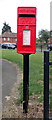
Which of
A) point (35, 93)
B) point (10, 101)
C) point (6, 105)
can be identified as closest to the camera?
point (6, 105)

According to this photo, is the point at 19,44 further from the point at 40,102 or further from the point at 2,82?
the point at 2,82

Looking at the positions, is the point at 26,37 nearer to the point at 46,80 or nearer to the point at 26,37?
the point at 26,37

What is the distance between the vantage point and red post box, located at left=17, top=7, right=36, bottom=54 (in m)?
3.36

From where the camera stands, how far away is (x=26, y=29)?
3.40 m

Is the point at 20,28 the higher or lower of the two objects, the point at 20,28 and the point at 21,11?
the lower

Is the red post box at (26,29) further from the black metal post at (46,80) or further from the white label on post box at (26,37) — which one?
the black metal post at (46,80)

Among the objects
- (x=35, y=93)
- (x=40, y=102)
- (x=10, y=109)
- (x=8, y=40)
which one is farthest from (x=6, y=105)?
(x=8, y=40)

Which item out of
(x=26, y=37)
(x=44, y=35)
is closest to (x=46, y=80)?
(x=26, y=37)

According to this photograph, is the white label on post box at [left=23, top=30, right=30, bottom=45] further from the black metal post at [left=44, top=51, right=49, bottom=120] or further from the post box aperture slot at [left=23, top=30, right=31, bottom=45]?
the black metal post at [left=44, top=51, right=49, bottom=120]

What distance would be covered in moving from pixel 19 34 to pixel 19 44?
0.17m

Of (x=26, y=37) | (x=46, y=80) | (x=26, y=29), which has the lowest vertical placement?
(x=46, y=80)

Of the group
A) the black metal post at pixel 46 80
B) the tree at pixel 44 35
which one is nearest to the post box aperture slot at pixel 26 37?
the black metal post at pixel 46 80

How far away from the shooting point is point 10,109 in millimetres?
3736

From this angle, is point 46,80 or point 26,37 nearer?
point 46,80
